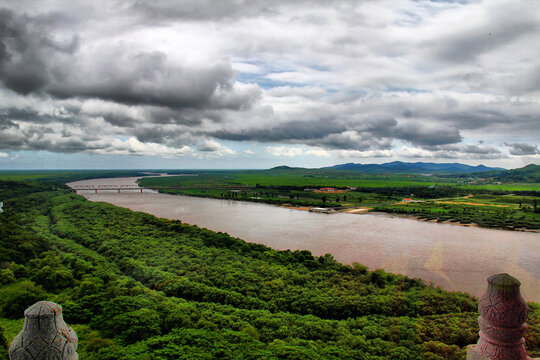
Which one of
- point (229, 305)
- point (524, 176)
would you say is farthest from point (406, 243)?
point (524, 176)

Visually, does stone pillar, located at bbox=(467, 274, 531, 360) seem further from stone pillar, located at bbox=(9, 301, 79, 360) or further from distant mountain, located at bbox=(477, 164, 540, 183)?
distant mountain, located at bbox=(477, 164, 540, 183)

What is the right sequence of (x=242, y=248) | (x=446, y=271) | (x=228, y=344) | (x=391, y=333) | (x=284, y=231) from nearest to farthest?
(x=228, y=344) < (x=391, y=333) < (x=446, y=271) < (x=242, y=248) < (x=284, y=231)

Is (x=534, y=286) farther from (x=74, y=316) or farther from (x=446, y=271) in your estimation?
(x=74, y=316)

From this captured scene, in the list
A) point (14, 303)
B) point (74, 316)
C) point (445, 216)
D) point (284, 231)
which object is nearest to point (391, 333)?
point (74, 316)

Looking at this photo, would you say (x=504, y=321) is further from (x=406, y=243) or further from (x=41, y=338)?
(x=406, y=243)

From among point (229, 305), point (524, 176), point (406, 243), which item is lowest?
point (406, 243)

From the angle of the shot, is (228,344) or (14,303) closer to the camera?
(228,344)

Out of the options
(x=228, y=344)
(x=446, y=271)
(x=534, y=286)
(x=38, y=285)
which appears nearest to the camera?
(x=228, y=344)
